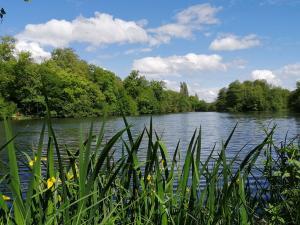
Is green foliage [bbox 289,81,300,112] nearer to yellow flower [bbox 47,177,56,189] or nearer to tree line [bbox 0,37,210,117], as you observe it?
tree line [bbox 0,37,210,117]

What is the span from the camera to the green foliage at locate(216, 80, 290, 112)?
4833 inches

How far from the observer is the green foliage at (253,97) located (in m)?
123

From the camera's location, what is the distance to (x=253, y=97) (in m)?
123

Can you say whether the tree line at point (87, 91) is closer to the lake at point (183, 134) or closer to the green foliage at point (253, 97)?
the green foliage at point (253, 97)

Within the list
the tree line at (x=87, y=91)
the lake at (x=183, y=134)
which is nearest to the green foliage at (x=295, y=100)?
the tree line at (x=87, y=91)

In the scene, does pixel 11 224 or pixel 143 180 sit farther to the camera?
pixel 143 180

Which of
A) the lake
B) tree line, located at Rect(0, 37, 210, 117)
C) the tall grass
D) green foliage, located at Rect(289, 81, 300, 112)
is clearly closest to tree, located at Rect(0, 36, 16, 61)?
tree line, located at Rect(0, 37, 210, 117)

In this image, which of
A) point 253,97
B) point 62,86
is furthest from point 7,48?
point 253,97

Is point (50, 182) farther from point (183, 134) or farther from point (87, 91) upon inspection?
point (87, 91)

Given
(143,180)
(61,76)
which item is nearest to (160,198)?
(143,180)

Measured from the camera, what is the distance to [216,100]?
15250 cm

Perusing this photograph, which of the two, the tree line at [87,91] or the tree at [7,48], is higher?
the tree at [7,48]

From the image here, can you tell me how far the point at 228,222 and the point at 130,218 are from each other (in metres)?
0.69

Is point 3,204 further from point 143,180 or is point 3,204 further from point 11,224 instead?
point 143,180
